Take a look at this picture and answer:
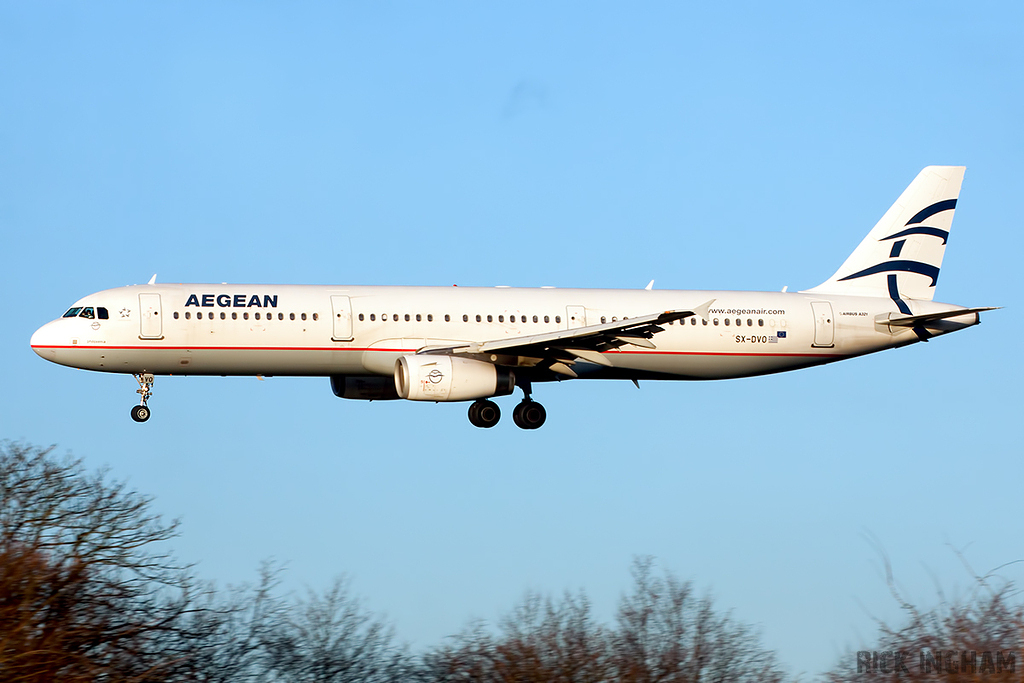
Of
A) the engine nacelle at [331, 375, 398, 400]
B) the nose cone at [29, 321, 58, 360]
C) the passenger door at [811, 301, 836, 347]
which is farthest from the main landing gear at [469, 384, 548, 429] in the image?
the nose cone at [29, 321, 58, 360]

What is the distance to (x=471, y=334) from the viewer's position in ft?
142

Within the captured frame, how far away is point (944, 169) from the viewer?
5159 cm

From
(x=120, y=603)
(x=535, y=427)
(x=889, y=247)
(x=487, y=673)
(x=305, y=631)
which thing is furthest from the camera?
(x=889, y=247)

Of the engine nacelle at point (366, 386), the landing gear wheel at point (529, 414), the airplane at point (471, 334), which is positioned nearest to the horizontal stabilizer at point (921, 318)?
the airplane at point (471, 334)

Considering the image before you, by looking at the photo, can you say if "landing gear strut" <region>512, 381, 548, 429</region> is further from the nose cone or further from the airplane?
the nose cone

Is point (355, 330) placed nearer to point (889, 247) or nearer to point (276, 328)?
point (276, 328)

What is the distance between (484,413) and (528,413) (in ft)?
4.85

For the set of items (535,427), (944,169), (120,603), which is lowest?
(120,603)

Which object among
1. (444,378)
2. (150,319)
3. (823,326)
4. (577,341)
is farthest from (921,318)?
(150,319)

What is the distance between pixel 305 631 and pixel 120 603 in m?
6.73

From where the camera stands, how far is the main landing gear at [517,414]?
4456cm

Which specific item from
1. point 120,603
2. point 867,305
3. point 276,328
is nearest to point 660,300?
point 867,305

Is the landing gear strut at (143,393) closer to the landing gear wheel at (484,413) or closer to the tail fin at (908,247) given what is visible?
the landing gear wheel at (484,413)

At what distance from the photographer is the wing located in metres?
41.1
